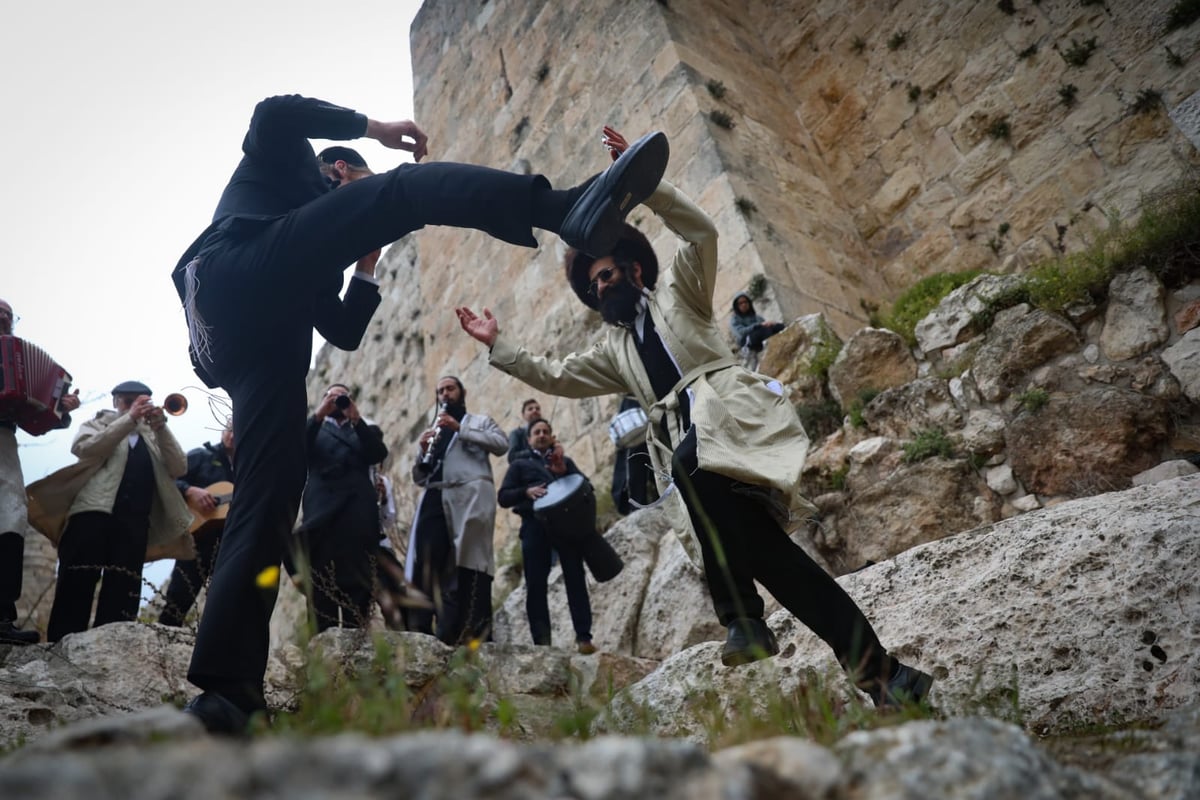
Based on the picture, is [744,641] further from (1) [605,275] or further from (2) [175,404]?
(2) [175,404]

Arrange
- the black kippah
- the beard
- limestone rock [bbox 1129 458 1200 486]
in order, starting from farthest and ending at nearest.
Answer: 1. the black kippah
2. limestone rock [bbox 1129 458 1200 486]
3. the beard

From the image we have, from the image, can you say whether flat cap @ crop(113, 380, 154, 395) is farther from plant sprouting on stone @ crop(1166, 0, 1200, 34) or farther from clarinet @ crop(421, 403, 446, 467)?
plant sprouting on stone @ crop(1166, 0, 1200, 34)

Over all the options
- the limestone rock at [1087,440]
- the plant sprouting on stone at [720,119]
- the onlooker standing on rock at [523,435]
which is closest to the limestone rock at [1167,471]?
the limestone rock at [1087,440]

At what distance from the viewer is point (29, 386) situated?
401cm

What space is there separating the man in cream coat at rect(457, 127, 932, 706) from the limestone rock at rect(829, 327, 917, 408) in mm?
1978

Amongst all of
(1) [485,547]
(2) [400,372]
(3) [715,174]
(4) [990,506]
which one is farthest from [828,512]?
(2) [400,372]

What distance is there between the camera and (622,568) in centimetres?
463

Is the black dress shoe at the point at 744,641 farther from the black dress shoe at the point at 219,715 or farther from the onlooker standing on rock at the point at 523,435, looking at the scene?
the onlooker standing on rock at the point at 523,435

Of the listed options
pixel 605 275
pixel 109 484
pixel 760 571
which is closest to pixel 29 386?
pixel 109 484

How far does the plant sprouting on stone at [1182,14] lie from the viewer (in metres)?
5.43

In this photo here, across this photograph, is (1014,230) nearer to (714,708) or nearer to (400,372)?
(714,708)

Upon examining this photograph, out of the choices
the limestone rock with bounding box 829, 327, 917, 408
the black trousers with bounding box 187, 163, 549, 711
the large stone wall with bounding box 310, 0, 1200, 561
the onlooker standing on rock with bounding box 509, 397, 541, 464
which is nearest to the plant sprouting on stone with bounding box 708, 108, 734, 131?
the large stone wall with bounding box 310, 0, 1200, 561

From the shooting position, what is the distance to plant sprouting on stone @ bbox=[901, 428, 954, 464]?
3.94 m

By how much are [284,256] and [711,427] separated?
1.24 m
